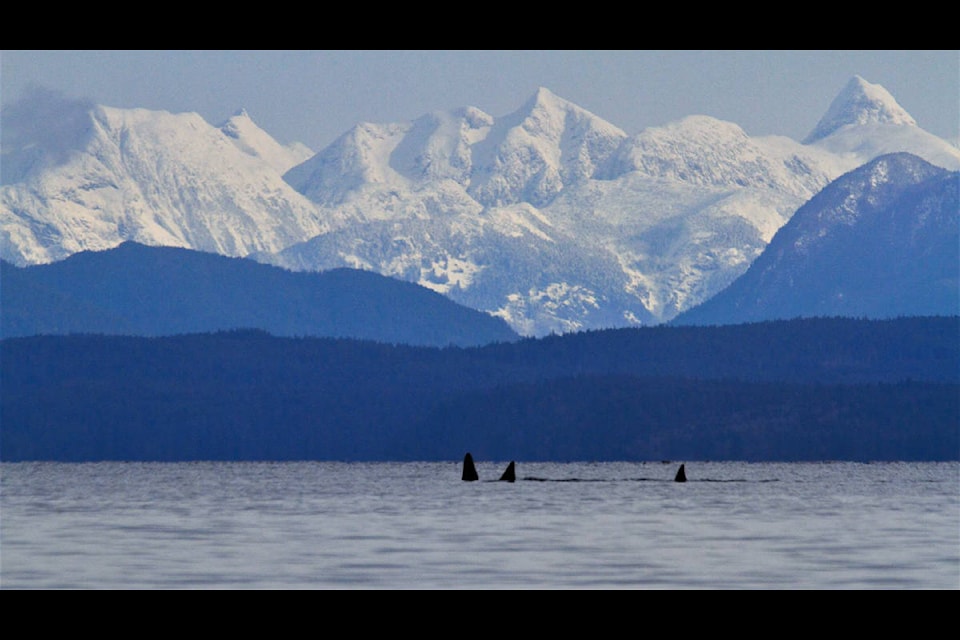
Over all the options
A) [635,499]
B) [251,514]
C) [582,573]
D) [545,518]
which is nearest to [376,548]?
[582,573]

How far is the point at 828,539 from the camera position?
7431 centimetres

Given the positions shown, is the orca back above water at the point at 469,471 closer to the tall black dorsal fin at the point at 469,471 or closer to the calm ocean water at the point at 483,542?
the tall black dorsal fin at the point at 469,471

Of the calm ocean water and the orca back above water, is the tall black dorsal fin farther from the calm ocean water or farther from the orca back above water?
the calm ocean water

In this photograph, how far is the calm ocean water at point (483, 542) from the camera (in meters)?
55.4

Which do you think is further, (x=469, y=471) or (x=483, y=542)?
(x=469, y=471)

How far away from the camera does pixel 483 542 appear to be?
72000 mm

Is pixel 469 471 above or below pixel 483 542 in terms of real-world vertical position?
above

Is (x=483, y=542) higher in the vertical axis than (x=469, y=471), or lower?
lower

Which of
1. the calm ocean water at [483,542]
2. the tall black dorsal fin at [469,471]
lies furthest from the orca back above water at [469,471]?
the calm ocean water at [483,542]

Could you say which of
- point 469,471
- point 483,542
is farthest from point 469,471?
point 483,542

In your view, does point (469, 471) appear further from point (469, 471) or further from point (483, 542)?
point (483, 542)
